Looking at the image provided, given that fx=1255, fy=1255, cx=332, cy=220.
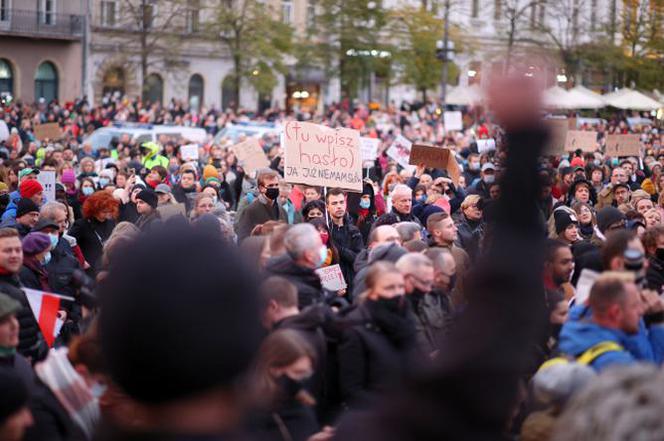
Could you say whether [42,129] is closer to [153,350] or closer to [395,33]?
[153,350]

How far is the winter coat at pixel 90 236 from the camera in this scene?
11.7m

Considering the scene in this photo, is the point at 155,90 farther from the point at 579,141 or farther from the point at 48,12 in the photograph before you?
the point at 579,141

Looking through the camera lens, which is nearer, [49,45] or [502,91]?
[502,91]

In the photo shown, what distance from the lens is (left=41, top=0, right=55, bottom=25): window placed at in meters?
53.5

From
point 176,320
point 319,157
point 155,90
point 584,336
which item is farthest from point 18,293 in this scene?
point 155,90

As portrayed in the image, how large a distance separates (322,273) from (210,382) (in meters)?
7.41

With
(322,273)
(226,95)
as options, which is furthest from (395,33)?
(322,273)

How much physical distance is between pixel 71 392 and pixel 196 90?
56.3 metres

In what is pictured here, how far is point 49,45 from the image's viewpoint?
175 feet

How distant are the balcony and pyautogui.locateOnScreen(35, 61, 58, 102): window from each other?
1.39 m

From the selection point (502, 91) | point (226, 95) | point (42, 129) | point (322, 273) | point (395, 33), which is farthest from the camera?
point (226, 95)

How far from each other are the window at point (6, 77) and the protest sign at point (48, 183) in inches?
1552

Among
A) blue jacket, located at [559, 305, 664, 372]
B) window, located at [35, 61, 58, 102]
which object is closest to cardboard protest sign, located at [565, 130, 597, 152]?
blue jacket, located at [559, 305, 664, 372]

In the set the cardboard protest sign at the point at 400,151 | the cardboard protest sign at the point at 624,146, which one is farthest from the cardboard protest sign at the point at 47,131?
the cardboard protest sign at the point at 624,146
